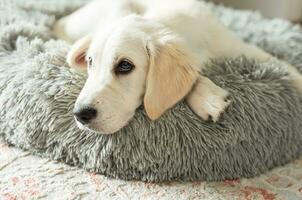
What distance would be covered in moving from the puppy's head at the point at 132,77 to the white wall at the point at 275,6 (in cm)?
175

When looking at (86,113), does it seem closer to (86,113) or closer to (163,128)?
(86,113)

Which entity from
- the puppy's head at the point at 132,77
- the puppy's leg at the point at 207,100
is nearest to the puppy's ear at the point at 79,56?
the puppy's head at the point at 132,77

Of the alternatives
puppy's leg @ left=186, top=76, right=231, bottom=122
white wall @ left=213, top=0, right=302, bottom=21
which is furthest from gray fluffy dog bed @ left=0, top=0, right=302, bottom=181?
white wall @ left=213, top=0, right=302, bottom=21

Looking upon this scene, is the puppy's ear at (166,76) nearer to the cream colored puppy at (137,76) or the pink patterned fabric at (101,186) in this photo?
the cream colored puppy at (137,76)

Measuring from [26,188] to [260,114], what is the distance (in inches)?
26.3

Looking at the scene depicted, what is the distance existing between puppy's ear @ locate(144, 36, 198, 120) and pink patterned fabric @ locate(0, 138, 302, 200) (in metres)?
0.20

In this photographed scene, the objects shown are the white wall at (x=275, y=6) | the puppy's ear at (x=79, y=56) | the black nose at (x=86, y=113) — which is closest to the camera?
the black nose at (x=86, y=113)

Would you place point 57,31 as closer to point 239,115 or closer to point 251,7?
point 239,115

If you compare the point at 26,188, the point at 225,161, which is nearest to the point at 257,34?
the point at 225,161

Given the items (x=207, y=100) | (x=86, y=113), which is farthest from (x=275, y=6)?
(x=86, y=113)

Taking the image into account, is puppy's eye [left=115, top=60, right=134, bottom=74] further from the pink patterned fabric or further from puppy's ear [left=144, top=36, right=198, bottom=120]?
the pink patterned fabric

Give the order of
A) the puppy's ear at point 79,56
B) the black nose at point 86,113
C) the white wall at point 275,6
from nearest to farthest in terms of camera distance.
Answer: the black nose at point 86,113 → the puppy's ear at point 79,56 → the white wall at point 275,6

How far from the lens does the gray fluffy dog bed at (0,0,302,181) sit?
4.41ft

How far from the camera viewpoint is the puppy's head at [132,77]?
1.29 meters
